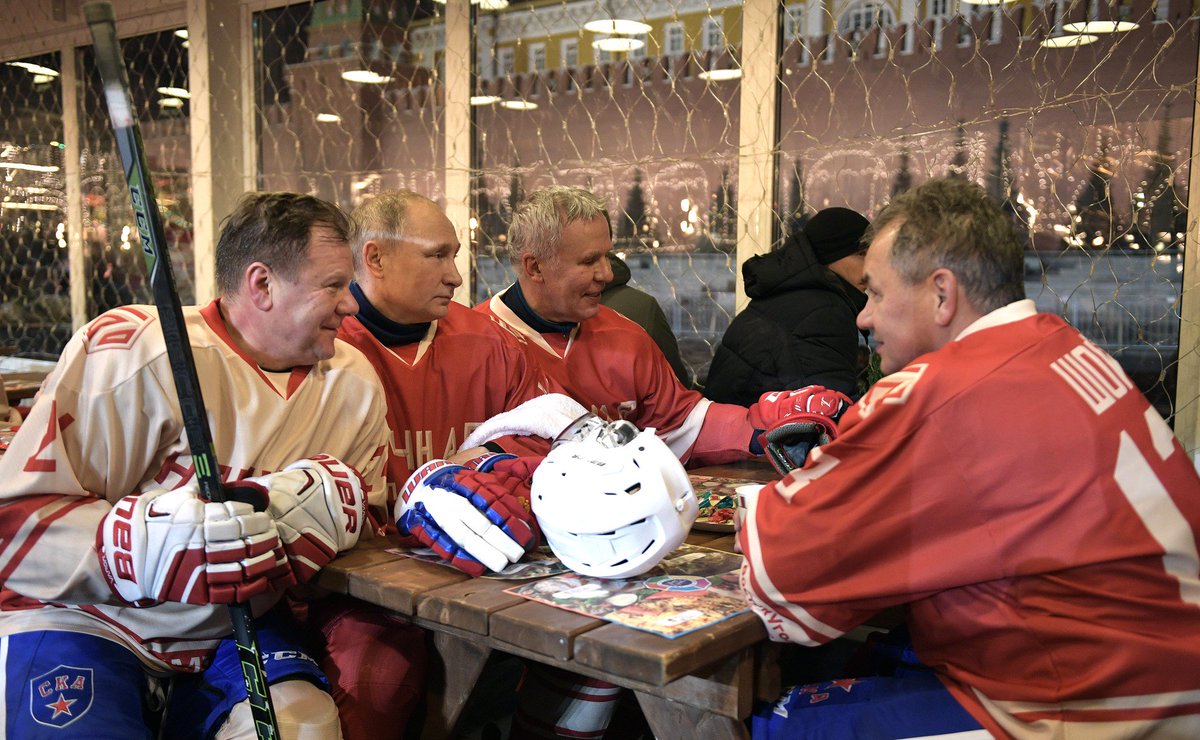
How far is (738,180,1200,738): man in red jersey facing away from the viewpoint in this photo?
49.6 inches

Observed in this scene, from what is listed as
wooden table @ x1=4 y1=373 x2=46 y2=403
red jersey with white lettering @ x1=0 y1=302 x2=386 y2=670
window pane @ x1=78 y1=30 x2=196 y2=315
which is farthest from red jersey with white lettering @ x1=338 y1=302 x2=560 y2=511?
window pane @ x1=78 y1=30 x2=196 y2=315

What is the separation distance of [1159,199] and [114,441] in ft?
8.65

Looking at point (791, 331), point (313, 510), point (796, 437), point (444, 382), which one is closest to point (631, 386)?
point (791, 331)

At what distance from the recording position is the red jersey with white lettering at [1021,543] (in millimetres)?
1260

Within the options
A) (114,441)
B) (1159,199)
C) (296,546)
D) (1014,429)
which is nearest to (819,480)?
(1014,429)

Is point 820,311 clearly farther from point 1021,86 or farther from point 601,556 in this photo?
point 601,556

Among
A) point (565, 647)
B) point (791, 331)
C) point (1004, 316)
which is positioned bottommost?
point (565, 647)

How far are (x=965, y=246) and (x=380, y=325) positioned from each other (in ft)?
4.26

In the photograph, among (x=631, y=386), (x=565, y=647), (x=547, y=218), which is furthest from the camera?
(x=631, y=386)

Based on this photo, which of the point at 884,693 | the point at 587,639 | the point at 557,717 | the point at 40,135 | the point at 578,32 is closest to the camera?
the point at 587,639

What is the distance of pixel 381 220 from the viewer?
7.65ft

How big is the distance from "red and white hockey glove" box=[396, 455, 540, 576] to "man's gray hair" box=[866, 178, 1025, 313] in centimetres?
70

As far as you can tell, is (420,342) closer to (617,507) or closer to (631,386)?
(631,386)

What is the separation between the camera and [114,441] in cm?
153
